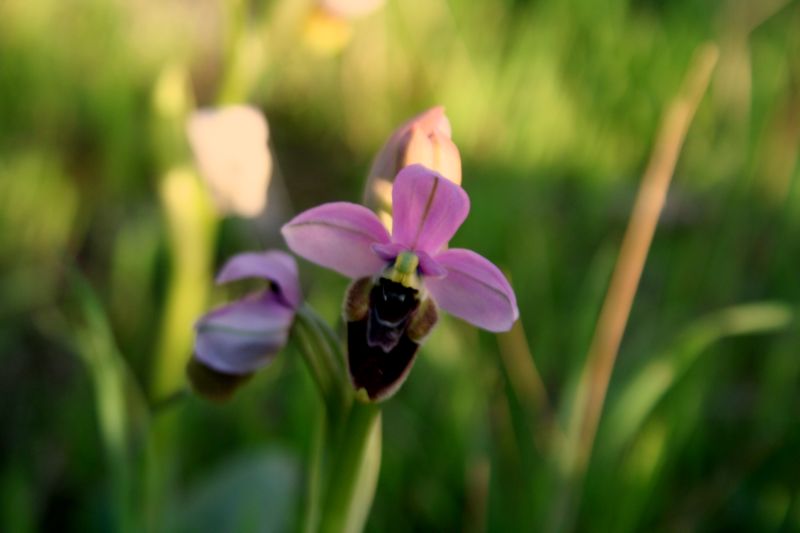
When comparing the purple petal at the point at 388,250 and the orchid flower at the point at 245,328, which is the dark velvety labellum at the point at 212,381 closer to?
the orchid flower at the point at 245,328

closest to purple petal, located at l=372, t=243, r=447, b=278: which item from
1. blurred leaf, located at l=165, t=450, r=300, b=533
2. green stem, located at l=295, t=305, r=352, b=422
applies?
green stem, located at l=295, t=305, r=352, b=422

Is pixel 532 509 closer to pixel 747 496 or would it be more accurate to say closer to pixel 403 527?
pixel 403 527

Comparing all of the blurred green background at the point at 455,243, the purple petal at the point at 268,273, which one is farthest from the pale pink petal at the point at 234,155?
the purple petal at the point at 268,273

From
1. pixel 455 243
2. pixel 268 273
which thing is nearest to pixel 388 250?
pixel 268 273

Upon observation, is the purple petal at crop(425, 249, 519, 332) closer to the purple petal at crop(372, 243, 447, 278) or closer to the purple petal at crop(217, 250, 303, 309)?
the purple petal at crop(372, 243, 447, 278)

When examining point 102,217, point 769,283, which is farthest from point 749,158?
point 102,217

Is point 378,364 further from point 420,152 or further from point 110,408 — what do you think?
point 110,408
